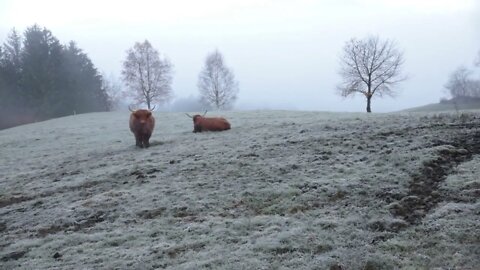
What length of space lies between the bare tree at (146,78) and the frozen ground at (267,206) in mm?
38623

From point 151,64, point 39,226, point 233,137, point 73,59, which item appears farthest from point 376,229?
point 73,59

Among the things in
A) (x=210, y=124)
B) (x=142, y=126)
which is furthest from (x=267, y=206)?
(x=210, y=124)

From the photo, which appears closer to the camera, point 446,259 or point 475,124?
point 446,259

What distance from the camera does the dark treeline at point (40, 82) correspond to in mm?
52719

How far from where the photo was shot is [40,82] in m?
54.3

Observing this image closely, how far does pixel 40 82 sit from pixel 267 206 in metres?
52.9

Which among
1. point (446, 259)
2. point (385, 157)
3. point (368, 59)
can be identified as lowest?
point (446, 259)

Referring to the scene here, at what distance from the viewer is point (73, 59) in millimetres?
61562

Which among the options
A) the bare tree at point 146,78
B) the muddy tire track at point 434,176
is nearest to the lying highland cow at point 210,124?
the muddy tire track at point 434,176

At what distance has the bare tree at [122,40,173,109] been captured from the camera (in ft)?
173

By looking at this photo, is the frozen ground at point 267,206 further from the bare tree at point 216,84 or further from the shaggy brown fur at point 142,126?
the bare tree at point 216,84

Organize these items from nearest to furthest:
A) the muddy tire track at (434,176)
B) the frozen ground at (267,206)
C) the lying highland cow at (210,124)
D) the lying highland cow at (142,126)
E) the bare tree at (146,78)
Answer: the frozen ground at (267,206) → the muddy tire track at (434,176) → the lying highland cow at (142,126) → the lying highland cow at (210,124) → the bare tree at (146,78)

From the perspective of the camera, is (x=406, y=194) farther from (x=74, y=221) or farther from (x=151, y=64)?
(x=151, y=64)

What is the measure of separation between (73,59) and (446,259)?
206 feet
